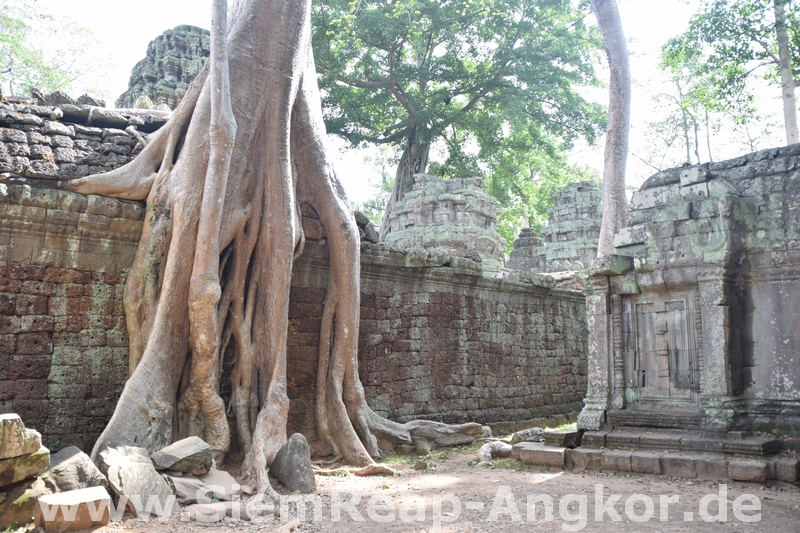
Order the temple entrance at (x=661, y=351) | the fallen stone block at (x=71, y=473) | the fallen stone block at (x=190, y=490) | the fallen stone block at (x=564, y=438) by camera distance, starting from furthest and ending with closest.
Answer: the fallen stone block at (x=564, y=438) → the temple entrance at (x=661, y=351) → the fallen stone block at (x=190, y=490) → the fallen stone block at (x=71, y=473)

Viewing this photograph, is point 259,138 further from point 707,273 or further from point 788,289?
point 788,289

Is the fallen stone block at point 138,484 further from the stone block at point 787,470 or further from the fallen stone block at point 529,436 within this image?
the stone block at point 787,470

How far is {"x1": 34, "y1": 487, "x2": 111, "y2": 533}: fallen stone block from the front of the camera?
333cm

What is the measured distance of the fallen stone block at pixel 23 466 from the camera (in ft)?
11.0

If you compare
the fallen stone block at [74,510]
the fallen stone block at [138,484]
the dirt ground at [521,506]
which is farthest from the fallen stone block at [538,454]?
the fallen stone block at [74,510]

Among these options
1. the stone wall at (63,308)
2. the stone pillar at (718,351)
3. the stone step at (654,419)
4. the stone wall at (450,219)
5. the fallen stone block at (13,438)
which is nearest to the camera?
the fallen stone block at (13,438)

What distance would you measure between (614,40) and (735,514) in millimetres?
8841

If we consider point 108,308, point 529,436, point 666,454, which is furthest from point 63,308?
point 666,454

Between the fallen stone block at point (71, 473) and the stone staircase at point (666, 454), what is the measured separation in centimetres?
367

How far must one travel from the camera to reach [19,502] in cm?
341

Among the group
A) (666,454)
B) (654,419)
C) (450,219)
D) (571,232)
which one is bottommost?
(666,454)

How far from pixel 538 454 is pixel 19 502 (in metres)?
4.09

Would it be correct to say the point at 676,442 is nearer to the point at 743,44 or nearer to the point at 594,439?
the point at 594,439

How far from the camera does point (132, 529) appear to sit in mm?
3615
